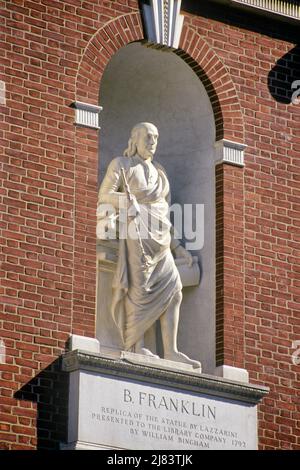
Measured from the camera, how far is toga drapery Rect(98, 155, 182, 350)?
21.7m

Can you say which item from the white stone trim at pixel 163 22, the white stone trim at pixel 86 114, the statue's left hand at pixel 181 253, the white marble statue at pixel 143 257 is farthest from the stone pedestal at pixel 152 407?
the white stone trim at pixel 163 22

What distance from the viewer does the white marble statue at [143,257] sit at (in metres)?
21.7

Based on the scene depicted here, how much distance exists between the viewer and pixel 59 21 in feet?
71.9

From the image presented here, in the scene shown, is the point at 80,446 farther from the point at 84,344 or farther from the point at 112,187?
the point at 112,187

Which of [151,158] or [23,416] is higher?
[151,158]

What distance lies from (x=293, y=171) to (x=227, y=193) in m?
1.27

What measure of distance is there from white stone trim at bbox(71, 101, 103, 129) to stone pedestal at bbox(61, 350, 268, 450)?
3093mm

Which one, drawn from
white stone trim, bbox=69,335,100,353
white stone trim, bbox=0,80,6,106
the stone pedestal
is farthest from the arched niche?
white stone trim, bbox=0,80,6,106

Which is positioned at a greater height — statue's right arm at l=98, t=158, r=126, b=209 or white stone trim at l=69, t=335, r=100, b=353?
statue's right arm at l=98, t=158, r=126, b=209

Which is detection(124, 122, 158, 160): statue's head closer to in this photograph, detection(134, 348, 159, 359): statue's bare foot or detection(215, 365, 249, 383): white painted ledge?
detection(134, 348, 159, 359): statue's bare foot
